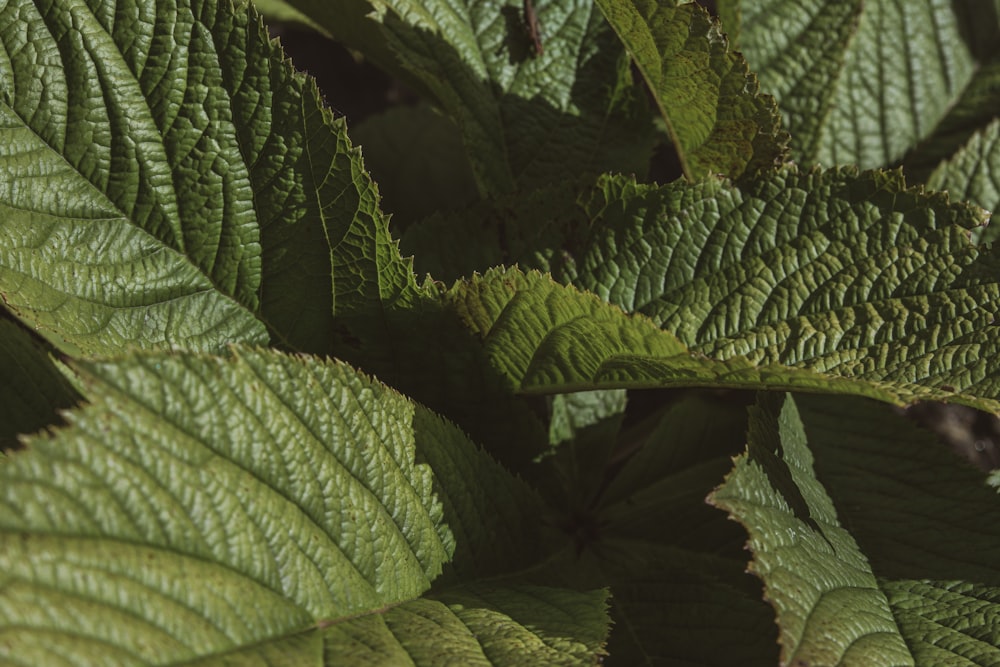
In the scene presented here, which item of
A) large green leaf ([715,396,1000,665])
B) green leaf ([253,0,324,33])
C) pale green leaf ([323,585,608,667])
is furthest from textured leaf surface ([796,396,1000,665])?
green leaf ([253,0,324,33])

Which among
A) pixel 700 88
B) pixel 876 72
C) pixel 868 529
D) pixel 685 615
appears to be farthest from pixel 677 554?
pixel 876 72

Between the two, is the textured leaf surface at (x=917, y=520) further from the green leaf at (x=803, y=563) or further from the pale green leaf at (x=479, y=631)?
the pale green leaf at (x=479, y=631)

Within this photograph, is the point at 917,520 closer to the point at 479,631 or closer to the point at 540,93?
the point at 479,631

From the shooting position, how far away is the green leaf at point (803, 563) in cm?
82

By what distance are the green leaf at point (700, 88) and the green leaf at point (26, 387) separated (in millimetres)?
677

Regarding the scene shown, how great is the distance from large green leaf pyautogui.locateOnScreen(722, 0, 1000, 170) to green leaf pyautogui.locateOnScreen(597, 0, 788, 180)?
362mm

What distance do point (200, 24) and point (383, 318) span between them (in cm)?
34

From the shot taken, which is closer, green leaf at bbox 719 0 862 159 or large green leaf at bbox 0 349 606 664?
large green leaf at bbox 0 349 606 664

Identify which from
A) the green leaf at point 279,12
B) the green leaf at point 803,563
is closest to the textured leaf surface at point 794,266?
the green leaf at point 803,563

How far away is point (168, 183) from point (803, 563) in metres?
0.72

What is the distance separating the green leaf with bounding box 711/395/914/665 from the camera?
0.82 m

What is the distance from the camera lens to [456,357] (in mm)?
1036

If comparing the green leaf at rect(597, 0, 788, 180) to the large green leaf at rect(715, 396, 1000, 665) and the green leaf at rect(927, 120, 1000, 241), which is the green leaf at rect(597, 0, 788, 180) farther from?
the green leaf at rect(927, 120, 1000, 241)

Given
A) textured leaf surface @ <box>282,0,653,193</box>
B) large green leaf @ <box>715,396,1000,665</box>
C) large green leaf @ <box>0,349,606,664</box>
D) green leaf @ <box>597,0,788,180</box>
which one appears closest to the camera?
large green leaf @ <box>0,349,606,664</box>
